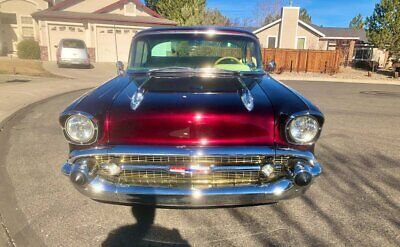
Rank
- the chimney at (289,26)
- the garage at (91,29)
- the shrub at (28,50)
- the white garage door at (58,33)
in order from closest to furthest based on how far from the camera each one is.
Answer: the garage at (91,29) → the white garage door at (58,33) → the shrub at (28,50) → the chimney at (289,26)

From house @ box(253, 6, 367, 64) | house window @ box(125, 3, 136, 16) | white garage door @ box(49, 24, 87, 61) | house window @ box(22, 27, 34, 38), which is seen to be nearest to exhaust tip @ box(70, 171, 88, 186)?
white garage door @ box(49, 24, 87, 61)

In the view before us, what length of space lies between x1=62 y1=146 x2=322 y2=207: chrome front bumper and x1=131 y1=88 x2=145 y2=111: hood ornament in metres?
0.33

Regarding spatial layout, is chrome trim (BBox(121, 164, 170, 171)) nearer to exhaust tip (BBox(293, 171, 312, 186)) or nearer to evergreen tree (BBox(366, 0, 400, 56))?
exhaust tip (BBox(293, 171, 312, 186))

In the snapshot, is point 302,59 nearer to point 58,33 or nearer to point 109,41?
point 109,41

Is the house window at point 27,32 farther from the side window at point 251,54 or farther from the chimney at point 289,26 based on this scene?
the side window at point 251,54

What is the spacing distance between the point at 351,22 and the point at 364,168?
82.3 m

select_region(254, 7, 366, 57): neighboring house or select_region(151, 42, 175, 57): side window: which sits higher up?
select_region(254, 7, 366, 57): neighboring house

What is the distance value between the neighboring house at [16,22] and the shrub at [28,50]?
307 cm

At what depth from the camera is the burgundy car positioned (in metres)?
2.50

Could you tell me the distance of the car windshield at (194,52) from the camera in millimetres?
3973

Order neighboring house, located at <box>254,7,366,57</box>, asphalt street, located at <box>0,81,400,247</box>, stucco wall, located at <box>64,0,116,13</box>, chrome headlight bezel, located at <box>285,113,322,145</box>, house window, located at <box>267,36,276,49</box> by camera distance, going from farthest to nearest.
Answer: house window, located at <box>267,36,276,49</box> < neighboring house, located at <box>254,7,366,57</box> < stucco wall, located at <box>64,0,116,13</box> < asphalt street, located at <box>0,81,400,247</box> < chrome headlight bezel, located at <box>285,113,322,145</box>

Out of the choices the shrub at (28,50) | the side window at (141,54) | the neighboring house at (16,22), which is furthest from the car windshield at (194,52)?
the neighboring house at (16,22)

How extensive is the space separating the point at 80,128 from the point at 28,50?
79.8ft

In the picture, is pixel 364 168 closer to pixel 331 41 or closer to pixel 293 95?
pixel 293 95
